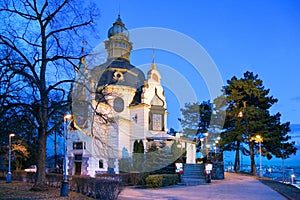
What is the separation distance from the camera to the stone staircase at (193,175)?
801 inches

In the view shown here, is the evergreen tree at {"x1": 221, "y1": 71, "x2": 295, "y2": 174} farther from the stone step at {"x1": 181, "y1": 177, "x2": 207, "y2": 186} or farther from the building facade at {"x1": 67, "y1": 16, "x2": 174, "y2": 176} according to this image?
the stone step at {"x1": 181, "y1": 177, "x2": 207, "y2": 186}

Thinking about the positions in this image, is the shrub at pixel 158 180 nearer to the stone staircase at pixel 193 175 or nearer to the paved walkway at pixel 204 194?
the paved walkway at pixel 204 194

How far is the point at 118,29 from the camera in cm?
4503

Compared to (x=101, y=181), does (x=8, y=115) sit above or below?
above

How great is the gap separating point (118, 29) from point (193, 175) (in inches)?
1137

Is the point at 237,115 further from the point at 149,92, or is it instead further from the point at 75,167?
the point at 75,167

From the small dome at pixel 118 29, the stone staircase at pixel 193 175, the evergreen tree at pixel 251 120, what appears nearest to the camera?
the stone staircase at pixel 193 175

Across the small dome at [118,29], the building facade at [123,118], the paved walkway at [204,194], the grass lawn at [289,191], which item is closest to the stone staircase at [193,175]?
the paved walkway at [204,194]

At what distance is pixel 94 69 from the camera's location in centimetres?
1603

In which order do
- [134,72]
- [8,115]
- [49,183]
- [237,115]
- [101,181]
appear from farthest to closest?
[134,72], [237,115], [49,183], [8,115], [101,181]

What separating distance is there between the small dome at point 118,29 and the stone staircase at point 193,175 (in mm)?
26267

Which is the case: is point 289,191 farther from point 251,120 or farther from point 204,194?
point 251,120

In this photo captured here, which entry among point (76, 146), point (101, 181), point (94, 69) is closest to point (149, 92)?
point (76, 146)

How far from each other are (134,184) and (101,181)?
7695 mm
